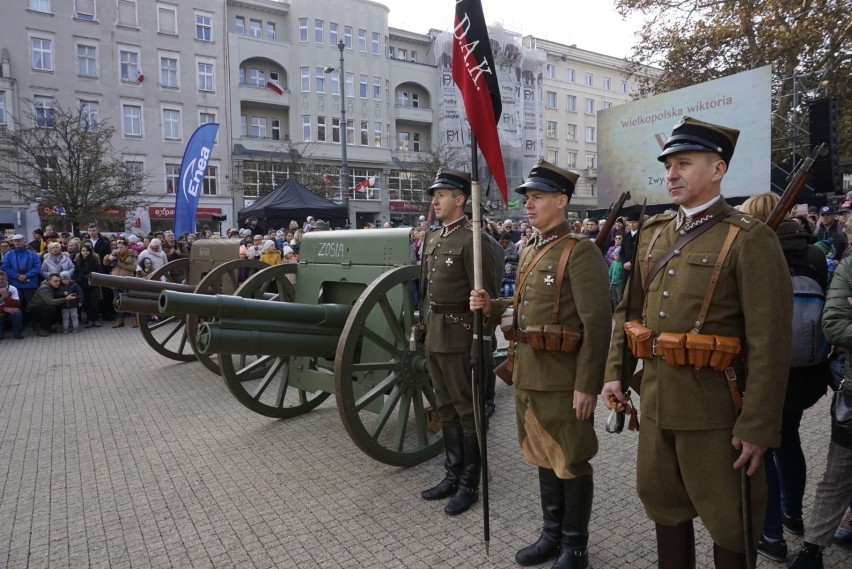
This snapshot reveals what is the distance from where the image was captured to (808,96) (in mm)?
15727

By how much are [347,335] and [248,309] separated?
73 cm

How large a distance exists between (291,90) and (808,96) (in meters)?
27.7

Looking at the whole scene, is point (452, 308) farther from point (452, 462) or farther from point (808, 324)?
point (808, 324)

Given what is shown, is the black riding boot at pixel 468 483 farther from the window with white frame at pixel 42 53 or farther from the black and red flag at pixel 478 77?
the window with white frame at pixel 42 53

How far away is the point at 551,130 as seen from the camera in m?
49.2

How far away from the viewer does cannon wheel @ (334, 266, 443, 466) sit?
3.81 metres

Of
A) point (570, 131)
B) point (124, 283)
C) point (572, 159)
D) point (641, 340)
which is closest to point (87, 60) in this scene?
point (124, 283)

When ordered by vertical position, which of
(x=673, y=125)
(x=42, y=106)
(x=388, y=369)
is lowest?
(x=388, y=369)

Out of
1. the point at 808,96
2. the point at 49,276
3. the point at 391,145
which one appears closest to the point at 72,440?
the point at 49,276

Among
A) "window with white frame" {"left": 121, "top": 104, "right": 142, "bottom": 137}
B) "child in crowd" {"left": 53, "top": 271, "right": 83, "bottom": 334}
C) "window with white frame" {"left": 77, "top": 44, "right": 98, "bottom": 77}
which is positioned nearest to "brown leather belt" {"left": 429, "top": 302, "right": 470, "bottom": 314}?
"child in crowd" {"left": 53, "top": 271, "right": 83, "bottom": 334}

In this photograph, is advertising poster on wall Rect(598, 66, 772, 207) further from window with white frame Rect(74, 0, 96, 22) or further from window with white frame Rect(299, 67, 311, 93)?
window with white frame Rect(74, 0, 96, 22)

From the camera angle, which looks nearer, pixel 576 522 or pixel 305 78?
pixel 576 522

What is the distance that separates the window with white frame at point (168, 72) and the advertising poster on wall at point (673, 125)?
2444 centimetres

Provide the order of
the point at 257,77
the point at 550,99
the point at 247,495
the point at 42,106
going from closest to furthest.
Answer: the point at 247,495
the point at 42,106
the point at 257,77
the point at 550,99
